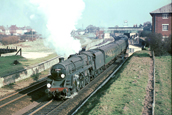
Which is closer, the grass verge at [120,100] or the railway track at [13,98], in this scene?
the grass verge at [120,100]

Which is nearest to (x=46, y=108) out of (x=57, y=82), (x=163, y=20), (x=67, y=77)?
(x=57, y=82)

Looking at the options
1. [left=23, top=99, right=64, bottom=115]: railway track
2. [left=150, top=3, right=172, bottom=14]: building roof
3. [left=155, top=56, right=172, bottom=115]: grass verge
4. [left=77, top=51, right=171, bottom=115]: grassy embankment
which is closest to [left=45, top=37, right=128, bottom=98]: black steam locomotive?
[left=23, top=99, right=64, bottom=115]: railway track

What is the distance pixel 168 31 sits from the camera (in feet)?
165

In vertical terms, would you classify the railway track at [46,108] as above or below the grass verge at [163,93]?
below

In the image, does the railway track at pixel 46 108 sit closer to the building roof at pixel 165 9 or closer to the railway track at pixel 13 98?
the railway track at pixel 13 98

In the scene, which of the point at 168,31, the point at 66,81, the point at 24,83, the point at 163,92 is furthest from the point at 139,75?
the point at 168,31

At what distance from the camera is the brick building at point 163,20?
164 ft

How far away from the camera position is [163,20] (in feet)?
167

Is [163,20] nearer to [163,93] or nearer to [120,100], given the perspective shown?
[163,93]

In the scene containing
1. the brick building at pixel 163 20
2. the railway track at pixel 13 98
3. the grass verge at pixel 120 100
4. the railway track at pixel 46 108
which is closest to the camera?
the grass verge at pixel 120 100

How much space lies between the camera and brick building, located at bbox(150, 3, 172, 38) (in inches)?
1973

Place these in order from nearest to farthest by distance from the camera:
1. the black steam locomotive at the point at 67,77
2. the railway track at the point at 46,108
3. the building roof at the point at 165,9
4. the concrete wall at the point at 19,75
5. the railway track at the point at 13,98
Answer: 1. the railway track at the point at 46,108
2. the railway track at the point at 13,98
3. the black steam locomotive at the point at 67,77
4. the concrete wall at the point at 19,75
5. the building roof at the point at 165,9

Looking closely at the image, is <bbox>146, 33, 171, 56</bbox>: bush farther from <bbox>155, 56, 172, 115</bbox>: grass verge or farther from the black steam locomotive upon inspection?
the black steam locomotive

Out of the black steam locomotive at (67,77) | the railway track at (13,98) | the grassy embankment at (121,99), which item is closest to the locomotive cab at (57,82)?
the black steam locomotive at (67,77)
